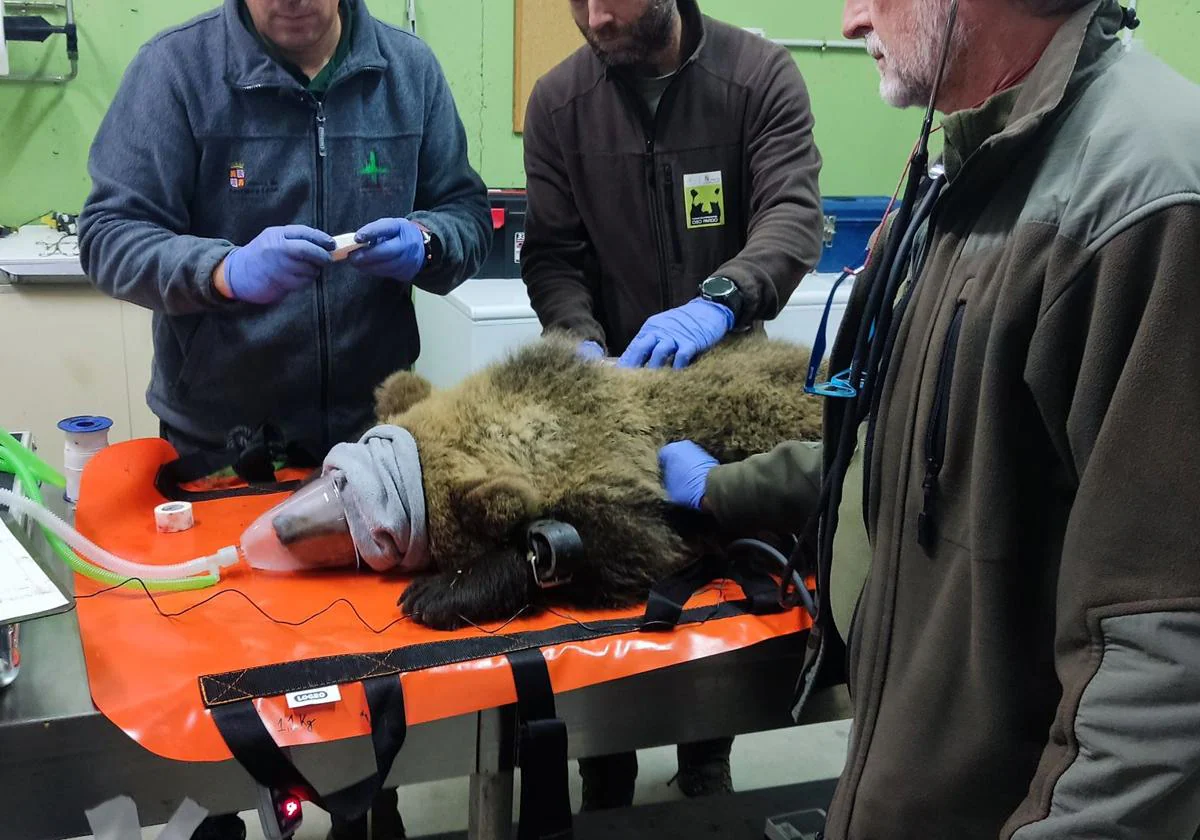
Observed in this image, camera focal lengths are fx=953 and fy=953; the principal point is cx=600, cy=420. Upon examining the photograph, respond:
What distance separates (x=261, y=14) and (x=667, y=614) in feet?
4.06

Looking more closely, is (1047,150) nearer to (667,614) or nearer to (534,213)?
(667,614)

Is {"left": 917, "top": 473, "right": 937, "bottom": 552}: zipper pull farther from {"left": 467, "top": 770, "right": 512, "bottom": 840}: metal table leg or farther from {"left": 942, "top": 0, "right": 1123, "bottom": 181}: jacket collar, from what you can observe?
{"left": 467, "top": 770, "right": 512, "bottom": 840}: metal table leg

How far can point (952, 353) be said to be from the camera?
85 centimetres

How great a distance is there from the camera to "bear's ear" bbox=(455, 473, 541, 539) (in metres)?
1.25

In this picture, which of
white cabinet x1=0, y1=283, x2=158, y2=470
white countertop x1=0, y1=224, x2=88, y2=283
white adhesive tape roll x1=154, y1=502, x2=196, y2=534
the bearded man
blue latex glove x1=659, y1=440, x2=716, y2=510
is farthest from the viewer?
white cabinet x1=0, y1=283, x2=158, y2=470

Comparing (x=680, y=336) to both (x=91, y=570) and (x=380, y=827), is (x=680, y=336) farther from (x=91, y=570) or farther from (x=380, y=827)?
(x=380, y=827)

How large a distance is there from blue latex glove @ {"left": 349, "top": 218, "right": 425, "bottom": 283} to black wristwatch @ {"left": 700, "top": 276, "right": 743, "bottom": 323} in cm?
51

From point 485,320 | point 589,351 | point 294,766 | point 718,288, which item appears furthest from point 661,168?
point 294,766

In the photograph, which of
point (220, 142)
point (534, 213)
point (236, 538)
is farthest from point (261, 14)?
point (236, 538)

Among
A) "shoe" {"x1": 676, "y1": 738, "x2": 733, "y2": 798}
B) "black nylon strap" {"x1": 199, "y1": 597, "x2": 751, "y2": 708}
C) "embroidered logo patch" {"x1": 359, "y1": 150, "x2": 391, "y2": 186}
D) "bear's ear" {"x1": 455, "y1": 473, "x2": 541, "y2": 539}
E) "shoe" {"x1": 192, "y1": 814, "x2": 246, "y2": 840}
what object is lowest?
"shoe" {"x1": 676, "y1": 738, "x2": 733, "y2": 798}

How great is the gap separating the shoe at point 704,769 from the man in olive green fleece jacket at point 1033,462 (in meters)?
1.24

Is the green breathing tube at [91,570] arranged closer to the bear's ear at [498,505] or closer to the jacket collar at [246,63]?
the bear's ear at [498,505]

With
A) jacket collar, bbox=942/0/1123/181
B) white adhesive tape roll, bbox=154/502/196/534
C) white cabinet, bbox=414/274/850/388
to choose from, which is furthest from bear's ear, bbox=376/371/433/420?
white cabinet, bbox=414/274/850/388

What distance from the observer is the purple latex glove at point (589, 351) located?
1.49 meters
